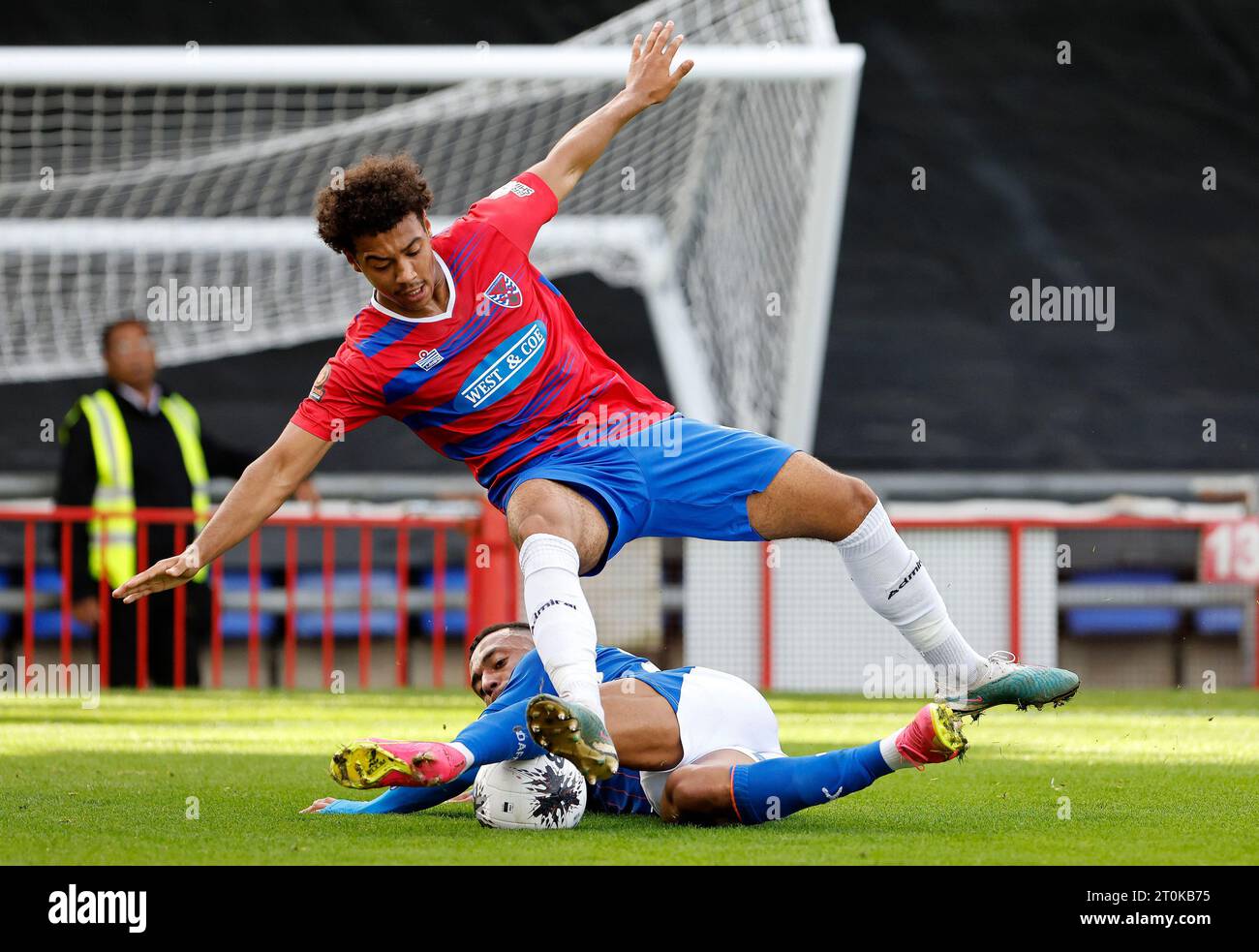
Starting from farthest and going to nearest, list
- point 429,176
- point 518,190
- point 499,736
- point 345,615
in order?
point 429,176 < point 345,615 < point 518,190 < point 499,736

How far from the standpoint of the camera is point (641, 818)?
15.5 ft

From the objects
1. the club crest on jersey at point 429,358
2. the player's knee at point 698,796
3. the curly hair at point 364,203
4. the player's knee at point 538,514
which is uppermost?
the curly hair at point 364,203

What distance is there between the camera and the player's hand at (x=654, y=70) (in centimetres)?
529

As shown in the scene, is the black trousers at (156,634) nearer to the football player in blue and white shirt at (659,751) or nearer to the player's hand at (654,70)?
the football player in blue and white shirt at (659,751)

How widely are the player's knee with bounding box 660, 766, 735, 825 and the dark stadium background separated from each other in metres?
8.11

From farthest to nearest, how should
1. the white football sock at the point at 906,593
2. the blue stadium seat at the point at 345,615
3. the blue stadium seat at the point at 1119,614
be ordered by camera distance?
1. the blue stadium seat at the point at 345,615
2. the blue stadium seat at the point at 1119,614
3. the white football sock at the point at 906,593

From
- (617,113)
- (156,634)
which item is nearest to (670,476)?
(617,113)

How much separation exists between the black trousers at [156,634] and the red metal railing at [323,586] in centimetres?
3

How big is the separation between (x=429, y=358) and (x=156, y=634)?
5.64m

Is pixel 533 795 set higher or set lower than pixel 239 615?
lower

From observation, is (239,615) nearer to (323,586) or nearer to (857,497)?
(323,586)

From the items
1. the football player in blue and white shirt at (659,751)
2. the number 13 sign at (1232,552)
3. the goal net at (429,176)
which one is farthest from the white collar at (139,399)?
the number 13 sign at (1232,552)

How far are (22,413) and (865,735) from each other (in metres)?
7.58

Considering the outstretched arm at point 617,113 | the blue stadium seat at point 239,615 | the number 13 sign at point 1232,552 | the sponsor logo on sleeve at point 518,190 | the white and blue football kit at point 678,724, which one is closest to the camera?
the white and blue football kit at point 678,724
